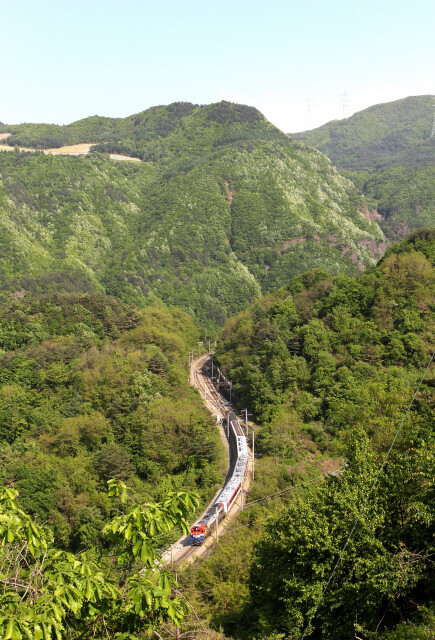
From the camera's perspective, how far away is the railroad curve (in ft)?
124

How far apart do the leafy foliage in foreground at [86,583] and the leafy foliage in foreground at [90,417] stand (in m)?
32.6

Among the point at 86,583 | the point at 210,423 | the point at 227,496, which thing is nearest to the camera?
the point at 86,583

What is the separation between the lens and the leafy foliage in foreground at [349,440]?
52.2ft

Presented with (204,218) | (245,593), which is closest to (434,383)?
(245,593)

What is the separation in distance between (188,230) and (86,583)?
165m

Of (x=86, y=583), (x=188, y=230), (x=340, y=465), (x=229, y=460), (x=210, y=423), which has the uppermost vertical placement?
(x=188, y=230)

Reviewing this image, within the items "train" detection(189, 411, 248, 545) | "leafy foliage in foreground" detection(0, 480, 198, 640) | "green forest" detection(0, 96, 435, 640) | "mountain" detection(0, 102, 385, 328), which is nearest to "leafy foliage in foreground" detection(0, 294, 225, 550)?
"green forest" detection(0, 96, 435, 640)

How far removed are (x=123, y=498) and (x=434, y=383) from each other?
124 feet

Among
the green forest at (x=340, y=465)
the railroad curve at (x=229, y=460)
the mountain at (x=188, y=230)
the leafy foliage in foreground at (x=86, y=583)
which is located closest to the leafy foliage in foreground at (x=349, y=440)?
the green forest at (x=340, y=465)

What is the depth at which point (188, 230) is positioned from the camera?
167625 millimetres

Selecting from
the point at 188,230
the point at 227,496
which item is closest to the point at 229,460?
the point at 227,496

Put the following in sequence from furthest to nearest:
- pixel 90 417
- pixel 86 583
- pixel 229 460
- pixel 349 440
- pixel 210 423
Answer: pixel 210 423 → pixel 229 460 → pixel 90 417 → pixel 349 440 → pixel 86 583

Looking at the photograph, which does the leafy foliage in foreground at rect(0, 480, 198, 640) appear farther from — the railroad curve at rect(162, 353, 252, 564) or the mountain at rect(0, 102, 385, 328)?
the mountain at rect(0, 102, 385, 328)

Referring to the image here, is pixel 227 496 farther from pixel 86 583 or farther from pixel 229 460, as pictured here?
pixel 86 583
